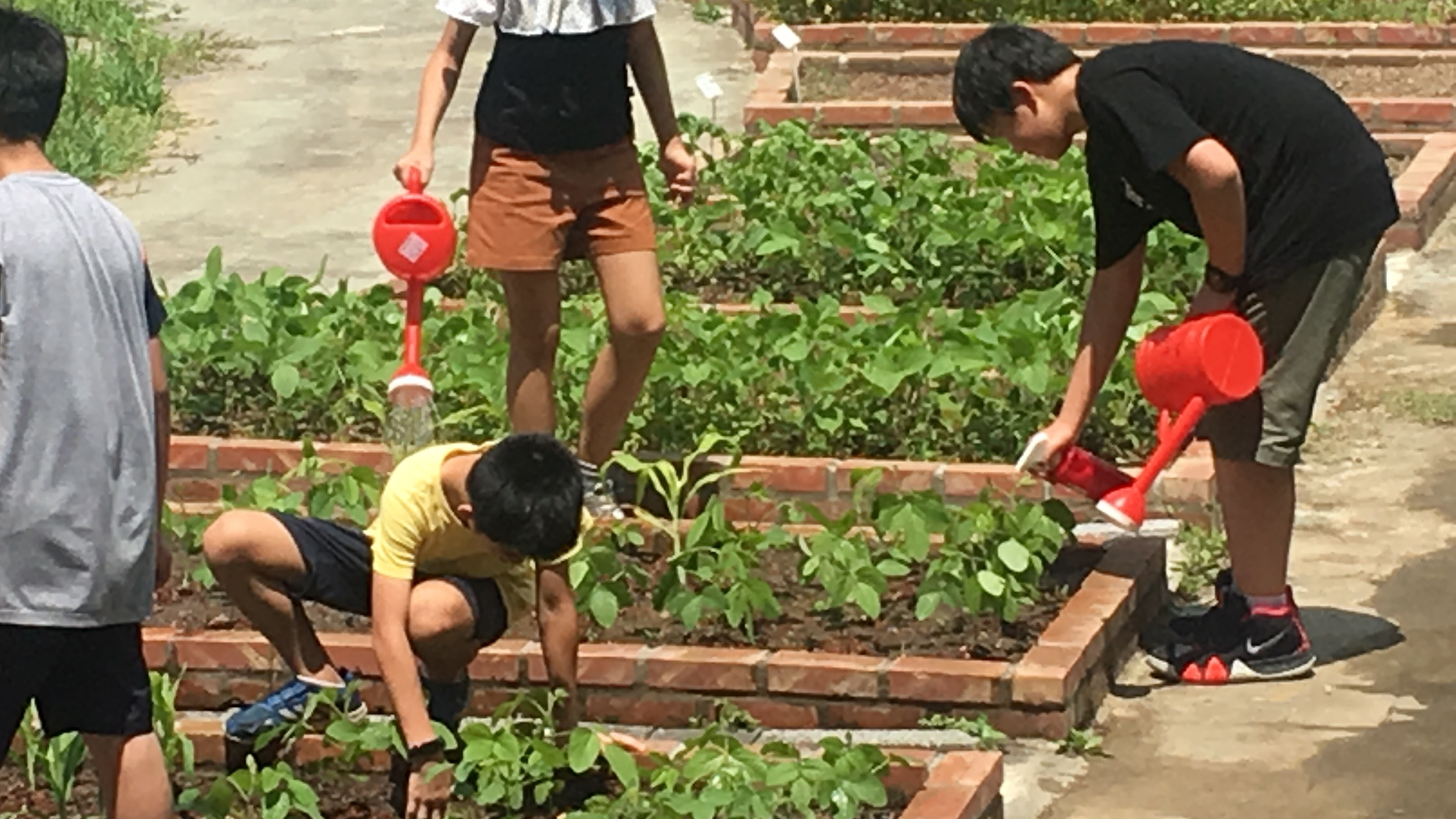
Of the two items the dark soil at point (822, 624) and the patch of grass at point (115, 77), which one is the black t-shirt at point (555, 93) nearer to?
the dark soil at point (822, 624)

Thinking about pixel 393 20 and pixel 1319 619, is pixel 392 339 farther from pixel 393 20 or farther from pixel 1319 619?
pixel 393 20

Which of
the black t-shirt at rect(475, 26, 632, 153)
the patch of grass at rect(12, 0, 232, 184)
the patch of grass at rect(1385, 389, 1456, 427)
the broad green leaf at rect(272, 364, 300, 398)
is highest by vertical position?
the black t-shirt at rect(475, 26, 632, 153)

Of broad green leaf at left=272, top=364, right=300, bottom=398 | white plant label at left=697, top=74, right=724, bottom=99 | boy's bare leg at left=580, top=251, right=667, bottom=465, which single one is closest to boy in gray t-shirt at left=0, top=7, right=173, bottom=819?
boy's bare leg at left=580, top=251, right=667, bottom=465

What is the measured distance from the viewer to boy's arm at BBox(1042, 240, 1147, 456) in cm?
630

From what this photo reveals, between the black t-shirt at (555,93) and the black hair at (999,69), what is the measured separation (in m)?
1.08

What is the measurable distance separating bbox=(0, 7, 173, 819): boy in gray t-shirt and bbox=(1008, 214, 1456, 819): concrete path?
1.86 m

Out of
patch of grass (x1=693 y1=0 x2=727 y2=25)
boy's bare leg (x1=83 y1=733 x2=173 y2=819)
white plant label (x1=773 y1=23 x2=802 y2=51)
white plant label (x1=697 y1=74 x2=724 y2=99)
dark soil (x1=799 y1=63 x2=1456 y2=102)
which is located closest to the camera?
boy's bare leg (x1=83 y1=733 x2=173 y2=819)

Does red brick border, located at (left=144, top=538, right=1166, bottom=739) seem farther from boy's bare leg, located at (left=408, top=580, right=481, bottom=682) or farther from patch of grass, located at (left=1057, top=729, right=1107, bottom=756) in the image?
boy's bare leg, located at (left=408, top=580, right=481, bottom=682)

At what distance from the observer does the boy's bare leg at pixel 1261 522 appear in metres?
6.32

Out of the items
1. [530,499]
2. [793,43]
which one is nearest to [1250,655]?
[530,499]

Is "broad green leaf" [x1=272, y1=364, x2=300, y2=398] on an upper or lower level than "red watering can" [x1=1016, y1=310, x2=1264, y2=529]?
lower

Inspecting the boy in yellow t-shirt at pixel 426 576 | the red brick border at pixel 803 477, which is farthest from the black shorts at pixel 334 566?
the red brick border at pixel 803 477

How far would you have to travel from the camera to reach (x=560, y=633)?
556 cm

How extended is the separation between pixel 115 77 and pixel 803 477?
6924 mm
